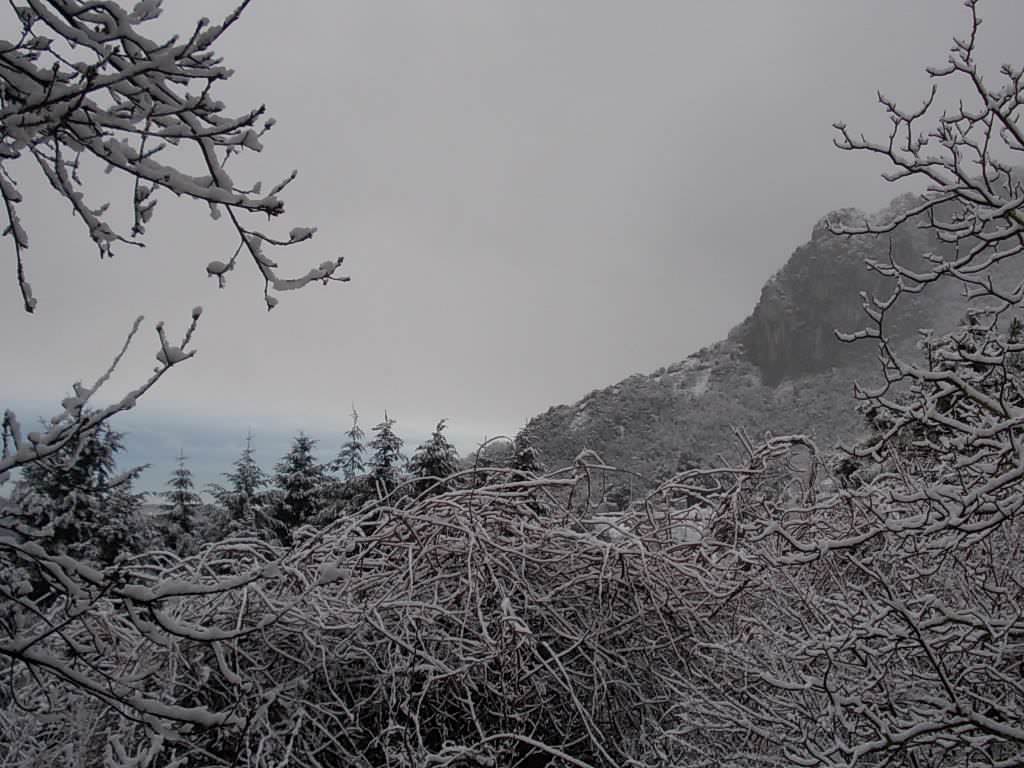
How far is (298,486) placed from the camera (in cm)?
1232

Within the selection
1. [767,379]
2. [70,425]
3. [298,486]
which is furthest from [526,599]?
[767,379]

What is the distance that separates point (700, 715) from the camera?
73.3 inches

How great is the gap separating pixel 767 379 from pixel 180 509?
1897 inches

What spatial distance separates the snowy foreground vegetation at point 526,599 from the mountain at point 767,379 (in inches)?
889

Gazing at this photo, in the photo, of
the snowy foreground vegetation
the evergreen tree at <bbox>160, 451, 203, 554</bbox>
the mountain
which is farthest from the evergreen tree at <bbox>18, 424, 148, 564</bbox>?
the mountain

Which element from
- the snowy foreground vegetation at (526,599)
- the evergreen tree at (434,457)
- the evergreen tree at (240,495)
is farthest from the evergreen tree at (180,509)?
the snowy foreground vegetation at (526,599)

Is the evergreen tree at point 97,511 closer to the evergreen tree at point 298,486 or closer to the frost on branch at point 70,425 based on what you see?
the evergreen tree at point 298,486

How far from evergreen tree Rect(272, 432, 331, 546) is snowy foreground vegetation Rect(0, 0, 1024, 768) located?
1047cm

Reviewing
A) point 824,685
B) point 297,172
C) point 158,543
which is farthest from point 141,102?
point 158,543

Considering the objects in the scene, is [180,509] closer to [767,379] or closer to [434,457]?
[434,457]

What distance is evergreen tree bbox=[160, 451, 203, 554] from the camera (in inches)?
474

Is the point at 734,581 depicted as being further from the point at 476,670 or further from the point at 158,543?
the point at 158,543

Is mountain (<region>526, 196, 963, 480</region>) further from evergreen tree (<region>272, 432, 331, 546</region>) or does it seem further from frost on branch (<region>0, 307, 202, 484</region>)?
frost on branch (<region>0, 307, 202, 484</region>)

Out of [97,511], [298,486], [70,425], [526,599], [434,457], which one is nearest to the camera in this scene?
[70,425]
